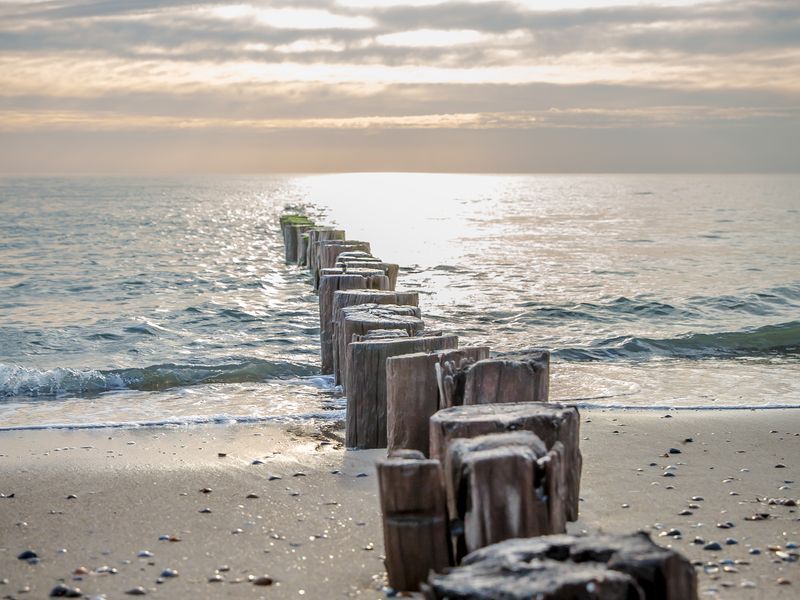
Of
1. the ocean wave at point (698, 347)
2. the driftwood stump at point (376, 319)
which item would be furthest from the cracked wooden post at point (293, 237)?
the driftwood stump at point (376, 319)

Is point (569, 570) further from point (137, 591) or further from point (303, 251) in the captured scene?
point (303, 251)

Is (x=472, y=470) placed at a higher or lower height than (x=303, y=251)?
higher

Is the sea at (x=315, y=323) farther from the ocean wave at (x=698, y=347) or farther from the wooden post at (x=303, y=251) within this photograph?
the wooden post at (x=303, y=251)

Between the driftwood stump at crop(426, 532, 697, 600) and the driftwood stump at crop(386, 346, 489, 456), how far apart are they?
2.19 metres

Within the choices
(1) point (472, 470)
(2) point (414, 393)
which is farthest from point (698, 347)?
(1) point (472, 470)

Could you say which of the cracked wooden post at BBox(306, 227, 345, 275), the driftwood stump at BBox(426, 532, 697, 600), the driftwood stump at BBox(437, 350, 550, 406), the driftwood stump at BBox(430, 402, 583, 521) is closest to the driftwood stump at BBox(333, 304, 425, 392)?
the driftwood stump at BBox(437, 350, 550, 406)

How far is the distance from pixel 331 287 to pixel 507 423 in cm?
574

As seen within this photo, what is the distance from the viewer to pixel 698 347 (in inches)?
463

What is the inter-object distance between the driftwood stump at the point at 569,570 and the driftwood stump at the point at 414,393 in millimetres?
2188

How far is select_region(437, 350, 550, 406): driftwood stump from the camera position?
4.50 meters

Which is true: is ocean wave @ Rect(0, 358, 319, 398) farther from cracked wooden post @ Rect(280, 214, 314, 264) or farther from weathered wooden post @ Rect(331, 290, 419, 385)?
cracked wooden post @ Rect(280, 214, 314, 264)

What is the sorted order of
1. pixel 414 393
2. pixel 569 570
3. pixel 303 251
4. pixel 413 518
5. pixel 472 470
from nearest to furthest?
1. pixel 569 570
2. pixel 472 470
3. pixel 413 518
4. pixel 414 393
5. pixel 303 251

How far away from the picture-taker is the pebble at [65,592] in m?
3.70

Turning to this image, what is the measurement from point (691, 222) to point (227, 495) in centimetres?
4360
